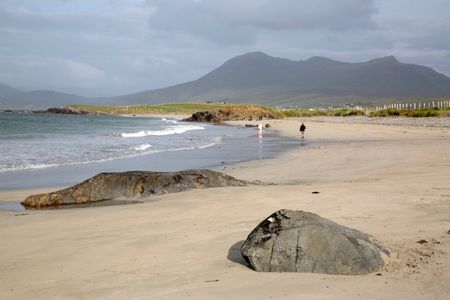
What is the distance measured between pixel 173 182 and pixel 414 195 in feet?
18.4

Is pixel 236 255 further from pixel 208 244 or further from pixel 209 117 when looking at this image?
pixel 209 117

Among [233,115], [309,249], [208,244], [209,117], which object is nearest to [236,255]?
[208,244]

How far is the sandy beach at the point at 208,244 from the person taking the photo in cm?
539

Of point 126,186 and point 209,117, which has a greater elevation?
point 209,117

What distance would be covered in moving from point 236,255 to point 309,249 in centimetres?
109

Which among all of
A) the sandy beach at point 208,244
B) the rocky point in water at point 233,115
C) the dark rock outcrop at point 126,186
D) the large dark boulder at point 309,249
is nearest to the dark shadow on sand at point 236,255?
the sandy beach at point 208,244

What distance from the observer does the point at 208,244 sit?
715cm

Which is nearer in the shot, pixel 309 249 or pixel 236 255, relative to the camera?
pixel 309 249

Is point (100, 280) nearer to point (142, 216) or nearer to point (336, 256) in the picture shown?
point (336, 256)

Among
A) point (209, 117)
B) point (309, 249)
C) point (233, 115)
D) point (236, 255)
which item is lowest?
point (236, 255)

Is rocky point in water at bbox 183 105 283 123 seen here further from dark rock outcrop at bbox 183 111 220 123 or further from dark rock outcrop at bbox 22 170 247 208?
dark rock outcrop at bbox 22 170 247 208

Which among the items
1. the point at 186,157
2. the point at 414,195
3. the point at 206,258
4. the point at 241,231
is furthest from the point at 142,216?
the point at 186,157

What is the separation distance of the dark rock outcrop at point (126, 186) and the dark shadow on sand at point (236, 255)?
563 cm

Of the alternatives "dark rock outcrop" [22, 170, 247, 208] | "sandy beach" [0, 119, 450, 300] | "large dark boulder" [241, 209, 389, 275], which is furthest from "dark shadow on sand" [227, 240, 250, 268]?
"dark rock outcrop" [22, 170, 247, 208]
